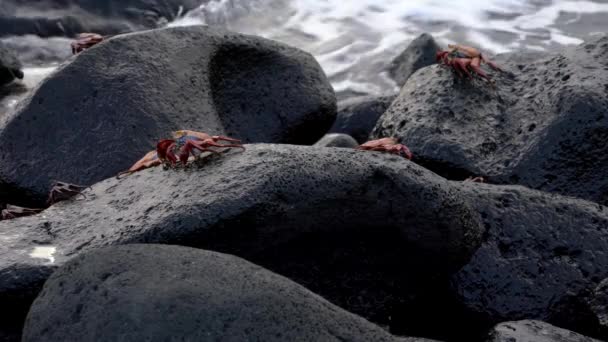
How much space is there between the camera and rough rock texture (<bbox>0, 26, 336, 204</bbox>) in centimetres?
404

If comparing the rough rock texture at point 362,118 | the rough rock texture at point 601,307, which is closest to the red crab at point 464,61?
the rough rock texture at point 362,118

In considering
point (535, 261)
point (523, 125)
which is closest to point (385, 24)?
point (523, 125)

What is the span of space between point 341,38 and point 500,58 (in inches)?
188

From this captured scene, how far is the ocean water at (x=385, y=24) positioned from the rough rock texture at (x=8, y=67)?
2.83 metres

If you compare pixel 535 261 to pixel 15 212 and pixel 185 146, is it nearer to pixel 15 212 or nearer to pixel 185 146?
pixel 185 146

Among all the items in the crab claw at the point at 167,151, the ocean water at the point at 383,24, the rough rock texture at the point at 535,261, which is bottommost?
the ocean water at the point at 383,24

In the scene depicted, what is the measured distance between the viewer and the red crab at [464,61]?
14.7ft

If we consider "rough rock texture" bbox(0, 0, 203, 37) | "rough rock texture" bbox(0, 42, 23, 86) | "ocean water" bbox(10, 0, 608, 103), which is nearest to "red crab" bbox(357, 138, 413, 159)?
"ocean water" bbox(10, 0, 608, 103)

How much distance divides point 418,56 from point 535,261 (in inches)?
170

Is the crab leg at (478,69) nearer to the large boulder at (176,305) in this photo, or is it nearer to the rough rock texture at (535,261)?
the rough rock texture at (535,261)

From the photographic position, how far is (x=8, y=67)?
7.39 meters

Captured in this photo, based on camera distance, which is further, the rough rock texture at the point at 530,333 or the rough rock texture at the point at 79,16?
the rough rock texture at the point at 79,16

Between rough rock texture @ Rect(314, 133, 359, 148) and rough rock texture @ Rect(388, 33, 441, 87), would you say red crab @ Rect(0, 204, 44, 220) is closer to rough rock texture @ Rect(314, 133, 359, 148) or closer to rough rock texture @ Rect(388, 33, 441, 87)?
rough rock texture @ Rect(314, 133, 359, 148)

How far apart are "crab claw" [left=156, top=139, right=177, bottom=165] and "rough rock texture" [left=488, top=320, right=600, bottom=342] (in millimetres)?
1421
